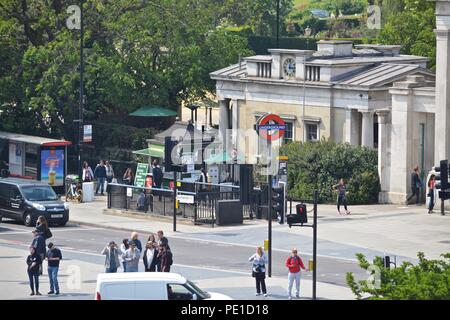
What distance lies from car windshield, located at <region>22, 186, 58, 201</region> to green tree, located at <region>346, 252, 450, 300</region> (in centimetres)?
2071

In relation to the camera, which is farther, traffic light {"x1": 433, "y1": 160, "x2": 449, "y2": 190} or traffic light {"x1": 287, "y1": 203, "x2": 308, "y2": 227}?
traffic light {"x1": 433, "y1": 160, "x2": 449, "y2": 190}

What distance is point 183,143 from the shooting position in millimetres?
54844

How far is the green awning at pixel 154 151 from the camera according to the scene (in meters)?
58.0

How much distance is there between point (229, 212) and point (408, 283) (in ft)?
68.5

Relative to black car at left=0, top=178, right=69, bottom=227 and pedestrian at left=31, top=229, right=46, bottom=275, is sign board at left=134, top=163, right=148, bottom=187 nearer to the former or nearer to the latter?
black car at left=0, top=178, right=69, bottom=227

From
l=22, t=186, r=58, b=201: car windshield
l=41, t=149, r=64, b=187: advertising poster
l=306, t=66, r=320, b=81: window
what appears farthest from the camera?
l=306, t=66, r=320, b=81: window

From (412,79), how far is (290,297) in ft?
68.5

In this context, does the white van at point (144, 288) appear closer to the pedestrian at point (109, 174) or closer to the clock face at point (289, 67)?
the pedestrian at point (109, 174)

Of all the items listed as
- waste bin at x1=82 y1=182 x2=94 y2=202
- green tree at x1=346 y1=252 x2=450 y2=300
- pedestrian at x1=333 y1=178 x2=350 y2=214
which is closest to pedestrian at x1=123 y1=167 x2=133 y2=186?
waste bin at x1=82 y1=182 x2=94 y2=202

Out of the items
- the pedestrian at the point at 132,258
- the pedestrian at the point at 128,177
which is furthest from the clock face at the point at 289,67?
the pedestrian at the point at 132,258

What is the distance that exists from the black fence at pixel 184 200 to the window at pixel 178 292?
18.9 meters

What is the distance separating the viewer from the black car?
159 feet

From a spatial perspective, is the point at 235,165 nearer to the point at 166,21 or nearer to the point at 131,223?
the point at 131,223

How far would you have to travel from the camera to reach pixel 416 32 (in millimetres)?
72062
